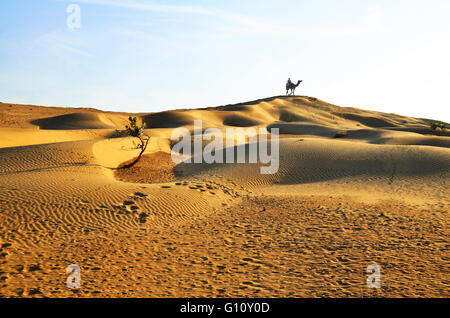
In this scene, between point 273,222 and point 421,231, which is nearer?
point 421,231

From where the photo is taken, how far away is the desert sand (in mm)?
4988

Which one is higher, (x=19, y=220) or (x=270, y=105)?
(x=270, y=105)

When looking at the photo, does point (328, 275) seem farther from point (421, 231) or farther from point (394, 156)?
point (394, 156)

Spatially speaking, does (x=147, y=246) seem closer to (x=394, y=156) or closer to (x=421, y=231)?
(x=421, y=231)

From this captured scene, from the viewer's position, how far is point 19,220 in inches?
277

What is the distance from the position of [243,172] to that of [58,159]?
8.16 m

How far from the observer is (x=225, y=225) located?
7.87 meters

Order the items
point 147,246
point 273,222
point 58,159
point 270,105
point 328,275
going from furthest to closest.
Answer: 1. point 270,105
2. point 58,159
3. point 273,222
4. point 147,246
5. point 328,275

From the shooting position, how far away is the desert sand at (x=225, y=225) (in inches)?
196
